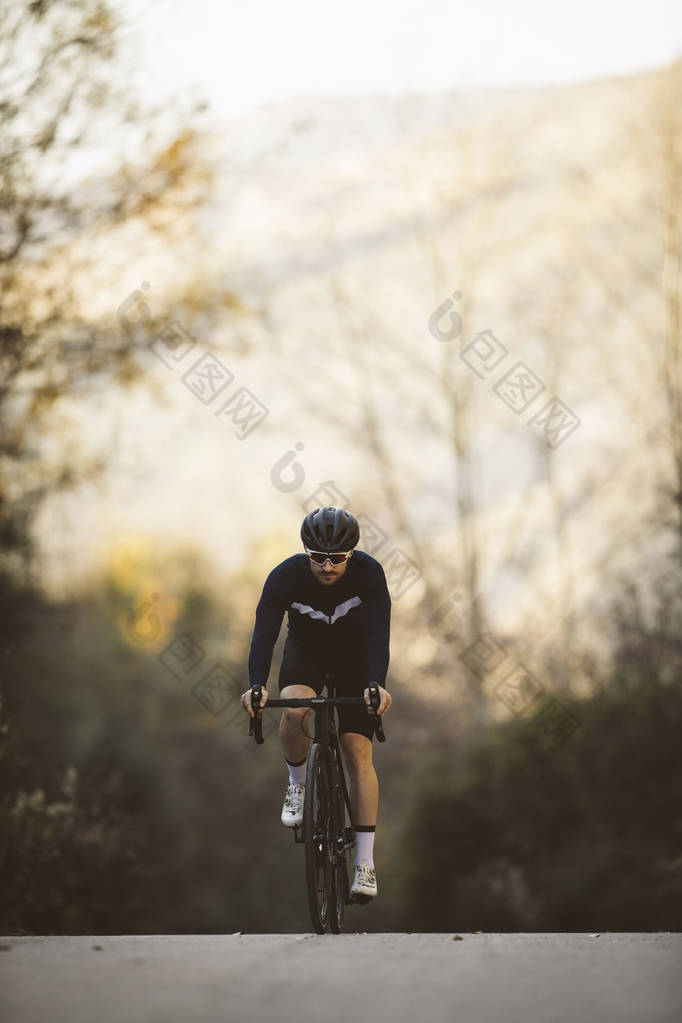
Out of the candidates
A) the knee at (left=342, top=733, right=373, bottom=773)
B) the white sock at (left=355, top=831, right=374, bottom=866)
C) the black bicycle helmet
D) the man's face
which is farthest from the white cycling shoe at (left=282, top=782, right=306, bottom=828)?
the black bicycle helmet

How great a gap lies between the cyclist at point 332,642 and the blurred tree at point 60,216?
30.2 ft

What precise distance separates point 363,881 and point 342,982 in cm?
240

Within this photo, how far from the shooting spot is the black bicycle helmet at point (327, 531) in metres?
6.82

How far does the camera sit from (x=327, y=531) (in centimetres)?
682

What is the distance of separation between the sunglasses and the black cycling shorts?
0.58m

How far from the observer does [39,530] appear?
64.5 feet

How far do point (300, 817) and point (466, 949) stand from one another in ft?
5.01

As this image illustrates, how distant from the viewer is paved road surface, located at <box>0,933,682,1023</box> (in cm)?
420

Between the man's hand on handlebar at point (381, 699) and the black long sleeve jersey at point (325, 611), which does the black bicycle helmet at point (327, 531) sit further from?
the man's hand on handlebar at point (381, 699)

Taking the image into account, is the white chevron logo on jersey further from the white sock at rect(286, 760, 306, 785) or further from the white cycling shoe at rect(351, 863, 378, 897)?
the white cycling shoe at rect(351, 863, 378, 897)

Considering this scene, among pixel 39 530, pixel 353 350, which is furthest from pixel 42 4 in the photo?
pixel 353 350

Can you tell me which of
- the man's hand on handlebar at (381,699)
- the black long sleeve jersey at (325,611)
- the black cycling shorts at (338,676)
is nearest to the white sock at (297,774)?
the black cycling shorts at (338,676)

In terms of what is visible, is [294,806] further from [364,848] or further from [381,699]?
[381,699]

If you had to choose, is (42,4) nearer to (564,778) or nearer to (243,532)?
(564,778)
